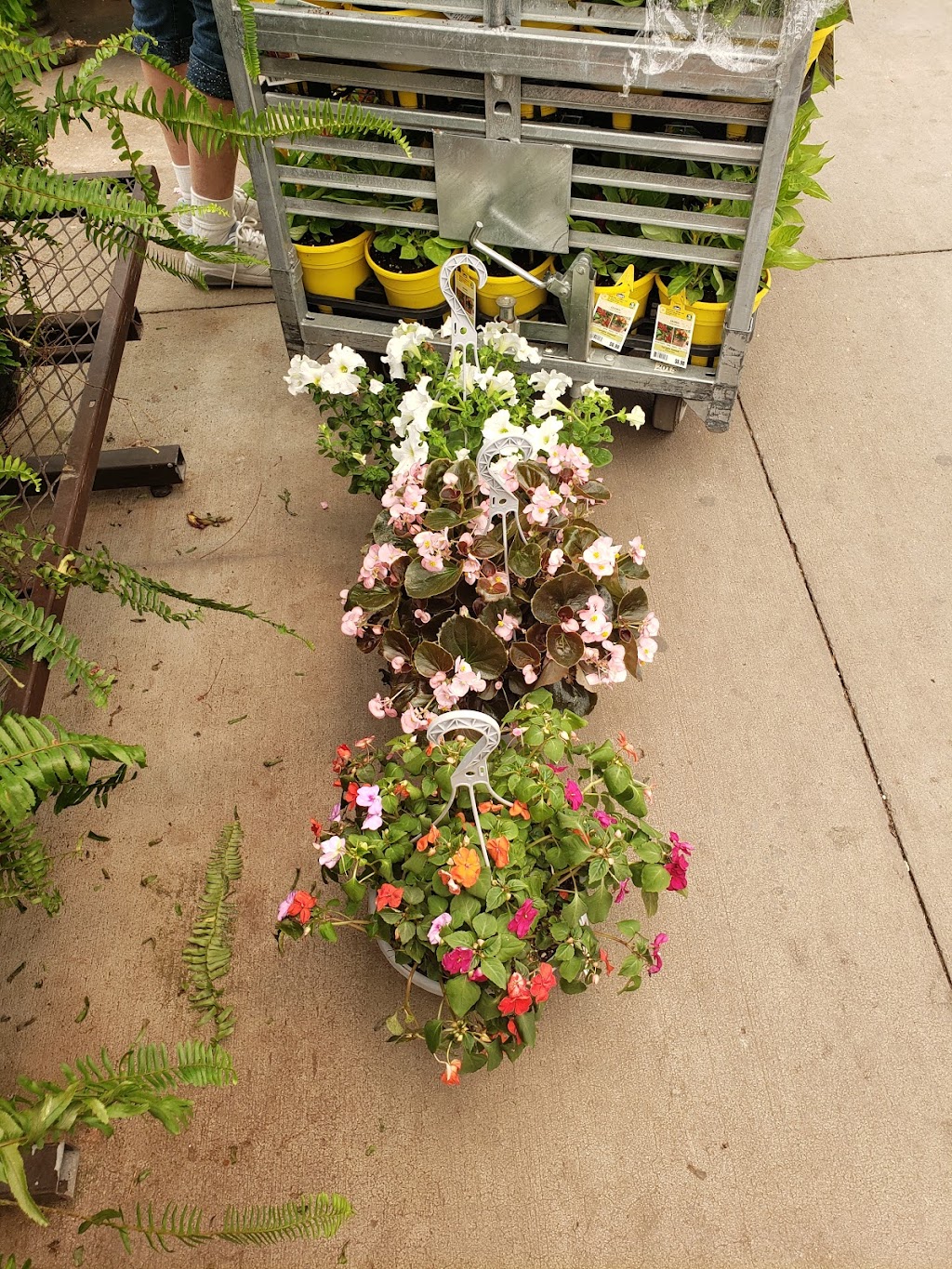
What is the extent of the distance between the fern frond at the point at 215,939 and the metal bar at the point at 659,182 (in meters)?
1.52

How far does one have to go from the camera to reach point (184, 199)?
3039 millimetres

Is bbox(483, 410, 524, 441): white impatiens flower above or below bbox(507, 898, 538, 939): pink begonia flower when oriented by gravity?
above

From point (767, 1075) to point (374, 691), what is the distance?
1.07 metres

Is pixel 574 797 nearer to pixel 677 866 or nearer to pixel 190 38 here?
pixel 677 866

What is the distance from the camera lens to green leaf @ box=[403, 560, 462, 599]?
5.75 ft

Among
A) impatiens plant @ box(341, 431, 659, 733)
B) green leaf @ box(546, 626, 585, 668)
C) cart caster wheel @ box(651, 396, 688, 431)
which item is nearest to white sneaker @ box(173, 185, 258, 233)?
cart caster wheel @ box(651, 396, 688, 431)

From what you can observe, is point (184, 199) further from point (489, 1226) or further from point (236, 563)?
point (489, 1226)

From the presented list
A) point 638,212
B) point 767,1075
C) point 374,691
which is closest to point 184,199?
point 638,212

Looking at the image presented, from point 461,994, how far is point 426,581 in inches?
27.6

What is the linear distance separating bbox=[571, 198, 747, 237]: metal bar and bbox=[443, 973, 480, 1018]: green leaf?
156cm

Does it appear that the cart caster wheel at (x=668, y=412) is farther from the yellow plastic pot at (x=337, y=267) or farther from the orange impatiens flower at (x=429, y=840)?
the orange impatiens flower at (x=429, y=840)

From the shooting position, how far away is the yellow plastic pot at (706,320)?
2223 mm

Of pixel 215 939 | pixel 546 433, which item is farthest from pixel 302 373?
pixel 215 939

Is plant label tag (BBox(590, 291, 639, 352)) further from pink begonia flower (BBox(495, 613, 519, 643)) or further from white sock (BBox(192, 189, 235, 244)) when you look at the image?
white sock (BBox(192, 189, 235, 244))
